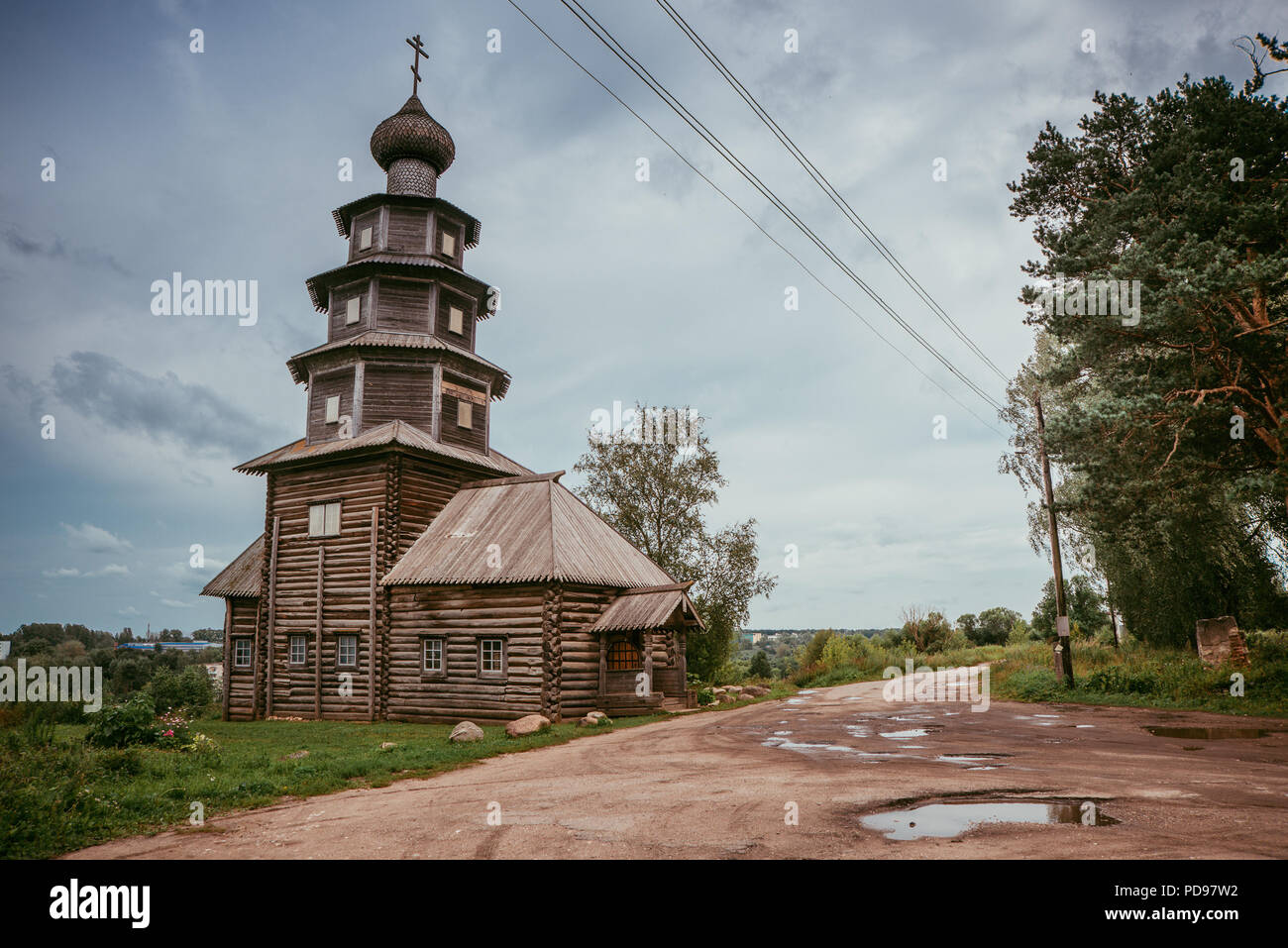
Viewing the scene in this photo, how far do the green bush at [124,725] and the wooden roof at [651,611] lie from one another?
11487 mm

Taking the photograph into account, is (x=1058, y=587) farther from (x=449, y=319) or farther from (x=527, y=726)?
(x=449, y=319)

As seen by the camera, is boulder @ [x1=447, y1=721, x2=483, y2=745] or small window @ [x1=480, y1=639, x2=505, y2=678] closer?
boulder @ [x1=447, y1=721, x2=483, y2=745]

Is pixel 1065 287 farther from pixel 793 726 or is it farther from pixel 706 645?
pixel 706 645

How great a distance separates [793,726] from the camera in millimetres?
18312

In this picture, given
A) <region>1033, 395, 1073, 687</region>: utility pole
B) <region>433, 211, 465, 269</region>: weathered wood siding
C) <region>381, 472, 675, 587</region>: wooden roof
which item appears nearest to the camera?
<region>381, 472, 675, 587</region>: wooden roof

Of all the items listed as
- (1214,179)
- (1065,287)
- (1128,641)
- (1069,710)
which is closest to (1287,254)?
(1214,179)

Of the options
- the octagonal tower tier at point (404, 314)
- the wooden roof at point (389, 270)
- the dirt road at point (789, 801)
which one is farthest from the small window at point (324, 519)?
the dirt road at point (789, 801)

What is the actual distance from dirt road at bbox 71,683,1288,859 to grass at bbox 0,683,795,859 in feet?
1.90

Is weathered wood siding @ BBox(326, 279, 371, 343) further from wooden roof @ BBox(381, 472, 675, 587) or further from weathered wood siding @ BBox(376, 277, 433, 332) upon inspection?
wooden roof @ BBox(381, 472, 675, 587)

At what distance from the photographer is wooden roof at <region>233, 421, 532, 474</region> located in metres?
24.8

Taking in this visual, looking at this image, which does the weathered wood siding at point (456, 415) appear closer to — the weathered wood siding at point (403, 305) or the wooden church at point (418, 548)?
the wooden church at point (418, 548)

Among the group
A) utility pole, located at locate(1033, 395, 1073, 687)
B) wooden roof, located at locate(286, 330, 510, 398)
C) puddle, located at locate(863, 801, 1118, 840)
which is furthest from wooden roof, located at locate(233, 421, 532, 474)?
puddle, located at locate(863, 801, 1118, 840)

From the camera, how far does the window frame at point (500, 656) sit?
21344mm
